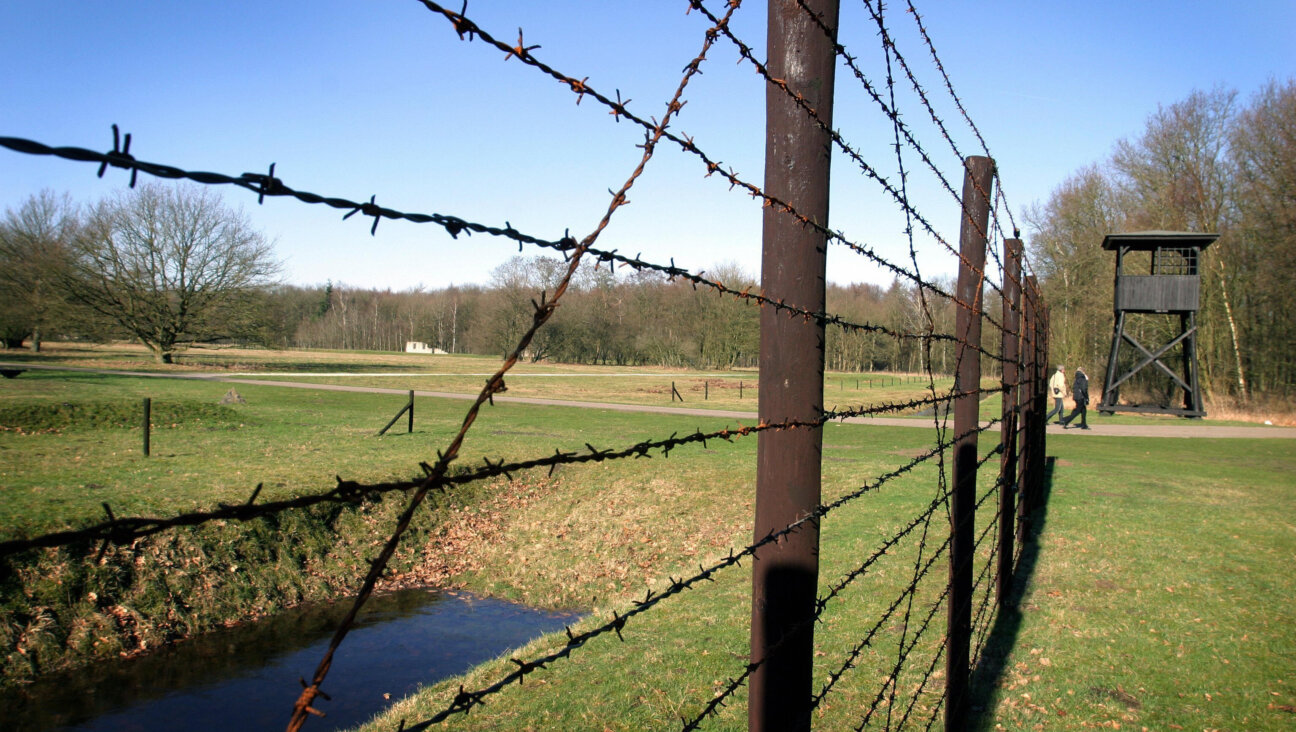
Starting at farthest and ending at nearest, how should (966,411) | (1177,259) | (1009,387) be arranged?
(1177,259) < (1009,387) < (966,411)

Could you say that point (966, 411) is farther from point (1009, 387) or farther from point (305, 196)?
point (305, 196)

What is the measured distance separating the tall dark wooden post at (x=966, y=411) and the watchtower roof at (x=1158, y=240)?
2656 cm

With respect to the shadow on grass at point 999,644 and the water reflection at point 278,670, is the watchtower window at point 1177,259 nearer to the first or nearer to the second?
the shadow on grass at point 999,644

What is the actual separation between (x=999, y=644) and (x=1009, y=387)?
6.65 feet

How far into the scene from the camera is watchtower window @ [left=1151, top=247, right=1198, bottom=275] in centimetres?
2639

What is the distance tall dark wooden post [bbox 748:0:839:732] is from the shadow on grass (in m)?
3.43

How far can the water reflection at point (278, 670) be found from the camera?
6.97 meters

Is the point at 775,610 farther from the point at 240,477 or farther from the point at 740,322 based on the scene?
the point at 740,322

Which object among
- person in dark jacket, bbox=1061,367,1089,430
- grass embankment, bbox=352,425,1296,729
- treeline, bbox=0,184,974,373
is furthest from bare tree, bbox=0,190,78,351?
person in dark jacket, bbox=1061,367,1089,430

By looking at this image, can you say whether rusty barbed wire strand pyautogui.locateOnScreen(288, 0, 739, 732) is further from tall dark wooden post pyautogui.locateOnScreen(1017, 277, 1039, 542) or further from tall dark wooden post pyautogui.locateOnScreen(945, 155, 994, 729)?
tall dark wooden post pyautogui.locateOnScreen(1017, 277, 1039, 542)

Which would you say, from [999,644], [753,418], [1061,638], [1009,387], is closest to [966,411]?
[1009,387]

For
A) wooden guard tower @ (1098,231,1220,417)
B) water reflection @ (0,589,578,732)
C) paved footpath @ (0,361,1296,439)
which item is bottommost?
water reflection @ (0,589,578,732)

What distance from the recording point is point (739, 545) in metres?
10.6

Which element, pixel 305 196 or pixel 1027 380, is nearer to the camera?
pixel 305 196
